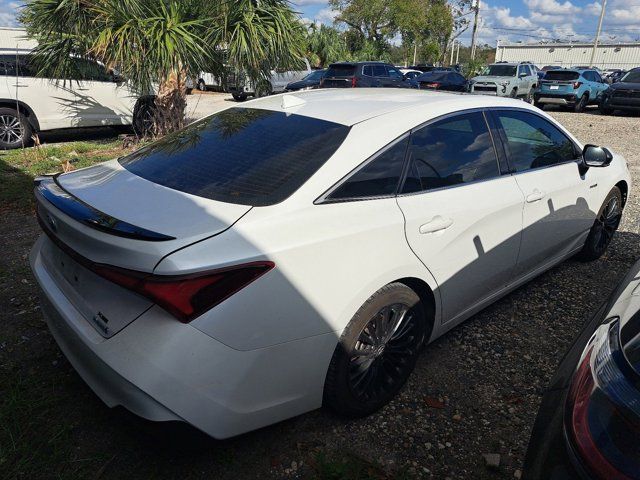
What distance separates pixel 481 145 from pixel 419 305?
1133mm

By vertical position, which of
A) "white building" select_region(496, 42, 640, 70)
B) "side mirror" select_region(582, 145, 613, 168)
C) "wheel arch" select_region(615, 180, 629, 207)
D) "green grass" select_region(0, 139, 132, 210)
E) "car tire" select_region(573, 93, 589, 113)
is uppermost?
"white building" select_region(496, 42, 640, 70)

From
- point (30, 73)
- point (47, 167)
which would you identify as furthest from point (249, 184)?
point (30, 73)

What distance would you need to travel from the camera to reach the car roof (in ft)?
8.49

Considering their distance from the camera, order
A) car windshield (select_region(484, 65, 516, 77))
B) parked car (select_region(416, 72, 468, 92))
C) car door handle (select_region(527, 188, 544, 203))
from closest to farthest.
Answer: car door handle (select_region(527, 188, 544, 203)) < car windshield (select_region(484, 65, 516, 77)) < parked car (select_region(416, 72, 468, 92))

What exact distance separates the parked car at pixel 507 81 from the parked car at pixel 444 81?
2.29 ft

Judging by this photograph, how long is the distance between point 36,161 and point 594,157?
7526mm

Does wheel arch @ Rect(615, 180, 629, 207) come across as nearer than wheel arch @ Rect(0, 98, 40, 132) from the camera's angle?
Yes

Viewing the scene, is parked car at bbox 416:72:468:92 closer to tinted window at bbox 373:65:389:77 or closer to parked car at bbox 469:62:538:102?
parked car at bbox 469:62:538:102

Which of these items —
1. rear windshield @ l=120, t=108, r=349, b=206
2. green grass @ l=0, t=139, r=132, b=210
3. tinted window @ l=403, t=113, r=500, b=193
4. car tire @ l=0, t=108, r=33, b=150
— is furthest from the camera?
car tire @ l=0, t=108, r=33, b=150

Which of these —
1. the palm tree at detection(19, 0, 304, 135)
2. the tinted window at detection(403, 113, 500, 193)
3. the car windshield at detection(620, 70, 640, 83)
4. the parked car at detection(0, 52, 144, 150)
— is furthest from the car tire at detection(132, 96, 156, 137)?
the car windshield at detection(620, 70, 640, 83)

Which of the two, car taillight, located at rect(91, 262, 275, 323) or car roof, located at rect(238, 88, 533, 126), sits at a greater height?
car roof, located at rect(238, 88, 533, 126)

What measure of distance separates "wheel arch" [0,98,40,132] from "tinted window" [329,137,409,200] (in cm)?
812

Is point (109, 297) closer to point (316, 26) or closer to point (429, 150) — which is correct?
point (429, 150)

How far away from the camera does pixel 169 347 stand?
1.71 metres
